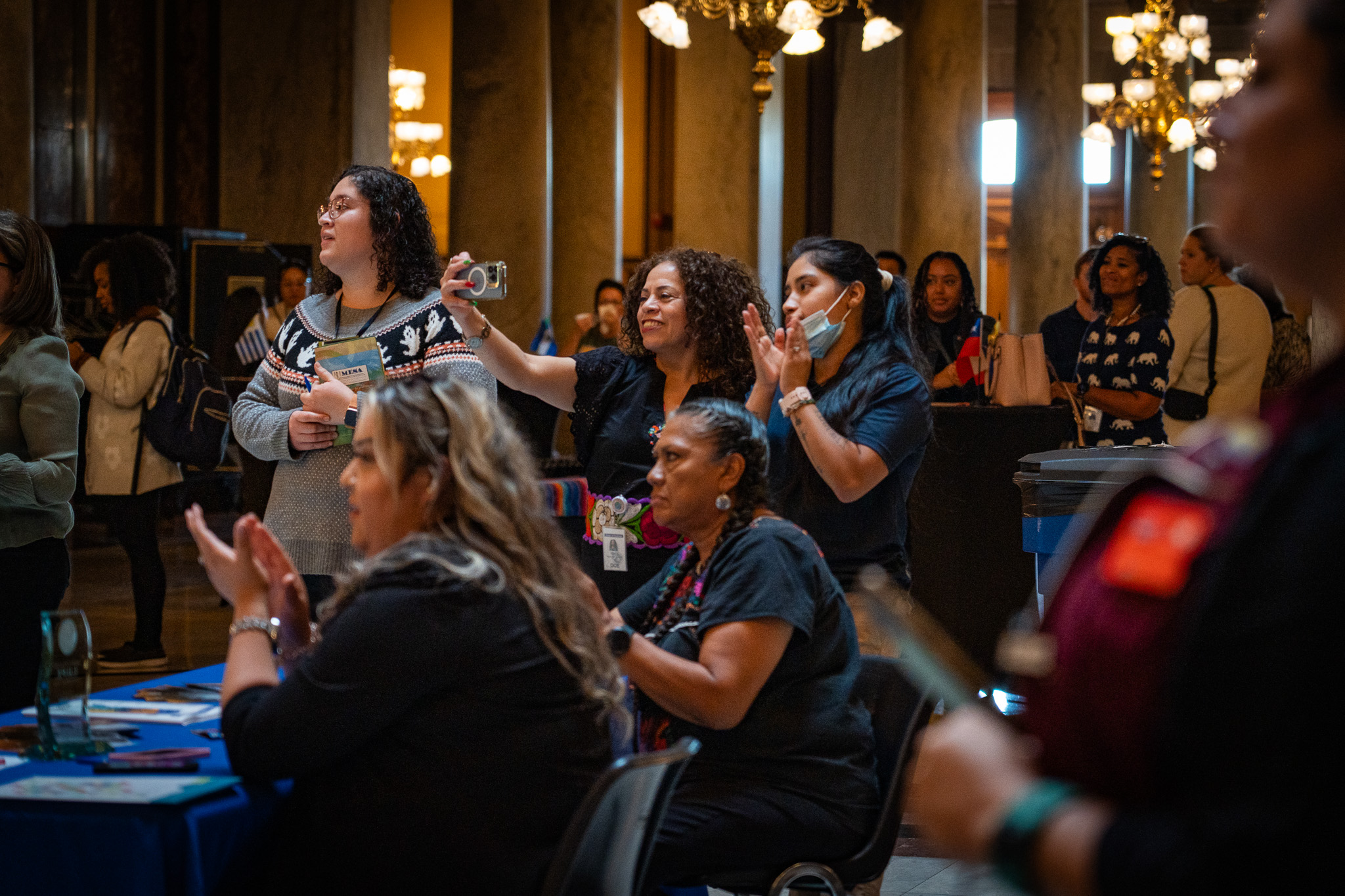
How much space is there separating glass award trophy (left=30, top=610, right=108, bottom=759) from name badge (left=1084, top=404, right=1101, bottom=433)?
14.5 ft

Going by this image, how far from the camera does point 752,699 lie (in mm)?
2367

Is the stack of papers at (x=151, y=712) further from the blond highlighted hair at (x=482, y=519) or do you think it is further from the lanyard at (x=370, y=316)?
the lanyard at (x=370, y=316)

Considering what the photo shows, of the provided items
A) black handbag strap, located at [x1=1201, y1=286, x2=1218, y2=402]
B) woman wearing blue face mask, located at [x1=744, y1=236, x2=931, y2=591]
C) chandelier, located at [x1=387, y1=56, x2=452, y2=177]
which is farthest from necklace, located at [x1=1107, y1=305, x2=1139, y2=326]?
chandelier, located at [x1=387, y1=56, x2=452, y2=177]

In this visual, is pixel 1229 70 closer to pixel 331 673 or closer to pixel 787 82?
pixel 787 82

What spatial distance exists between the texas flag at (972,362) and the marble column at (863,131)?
1055 cm

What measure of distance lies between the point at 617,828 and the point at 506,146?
8736 mm

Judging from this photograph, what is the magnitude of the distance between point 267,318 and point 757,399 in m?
6.07

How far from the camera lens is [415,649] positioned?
1.81m

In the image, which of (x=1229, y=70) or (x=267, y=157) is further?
(x=1229, y=70)

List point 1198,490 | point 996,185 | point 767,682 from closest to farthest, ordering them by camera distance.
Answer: point 1198,490 < point 767,682 < point 996,185

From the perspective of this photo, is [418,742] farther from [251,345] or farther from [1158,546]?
[251,345]

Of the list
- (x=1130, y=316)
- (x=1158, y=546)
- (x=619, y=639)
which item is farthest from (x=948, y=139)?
(x=1158, y=546)

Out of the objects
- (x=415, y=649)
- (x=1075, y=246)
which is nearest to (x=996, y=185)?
(x=1075, y=246)

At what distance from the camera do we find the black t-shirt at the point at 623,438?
3.30m
